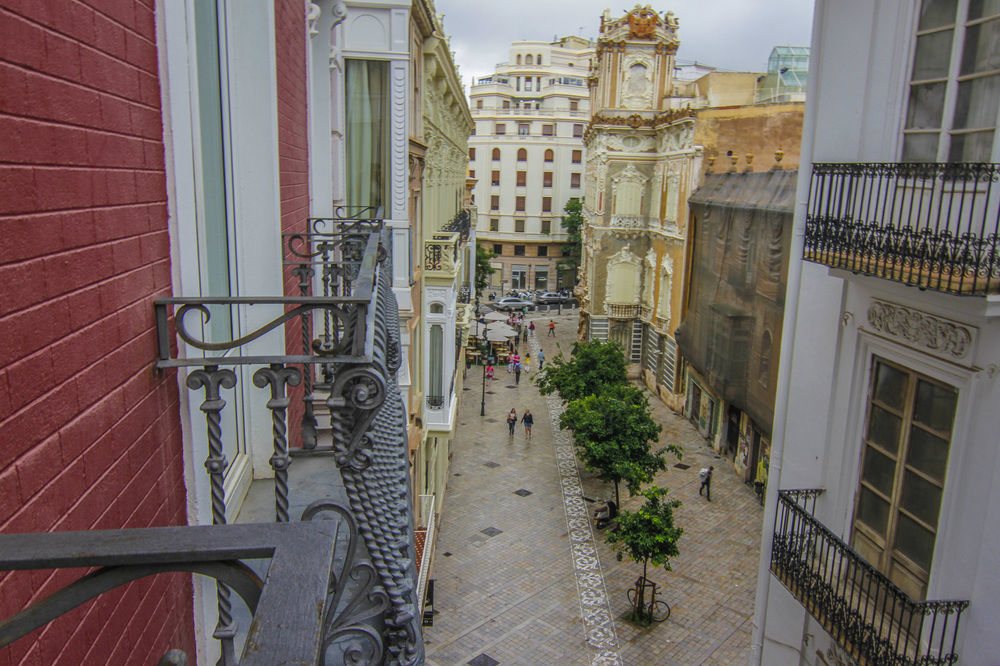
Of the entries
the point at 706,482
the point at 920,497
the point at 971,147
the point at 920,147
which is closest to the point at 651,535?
the point at 706,482

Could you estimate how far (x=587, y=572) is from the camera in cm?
1641

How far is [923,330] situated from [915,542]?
1818mm

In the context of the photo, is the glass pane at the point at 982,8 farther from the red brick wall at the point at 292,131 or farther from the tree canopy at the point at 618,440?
the tree canopy at the point at 618,440

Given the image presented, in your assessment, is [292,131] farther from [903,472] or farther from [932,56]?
[903,472]

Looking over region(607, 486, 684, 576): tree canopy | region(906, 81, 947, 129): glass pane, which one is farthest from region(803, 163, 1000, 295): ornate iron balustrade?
region(607, 486, 684, 576): tree canopy

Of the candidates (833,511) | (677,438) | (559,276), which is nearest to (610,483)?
(677,438)

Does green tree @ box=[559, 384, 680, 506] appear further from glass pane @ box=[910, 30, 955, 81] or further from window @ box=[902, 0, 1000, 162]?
glass pane @ box=[910, 30, 955, 81]

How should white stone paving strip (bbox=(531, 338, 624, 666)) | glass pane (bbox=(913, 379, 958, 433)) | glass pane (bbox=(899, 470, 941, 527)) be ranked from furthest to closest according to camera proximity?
white stone paving strip (bbox=(531, 338, 624, 666))
glass pane (bbox=(899, 470, 941, 527))
glass pane (bbox=(913, 379, 958, 433))

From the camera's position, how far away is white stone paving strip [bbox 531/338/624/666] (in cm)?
1369

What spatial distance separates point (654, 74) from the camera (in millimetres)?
32719

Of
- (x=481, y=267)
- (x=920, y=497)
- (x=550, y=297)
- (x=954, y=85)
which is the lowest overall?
(x=550, y=297)

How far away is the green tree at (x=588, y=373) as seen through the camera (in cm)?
2392

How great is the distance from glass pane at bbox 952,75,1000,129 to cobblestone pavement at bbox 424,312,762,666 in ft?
33.5

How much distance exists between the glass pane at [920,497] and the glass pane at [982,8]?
376 centimetres
